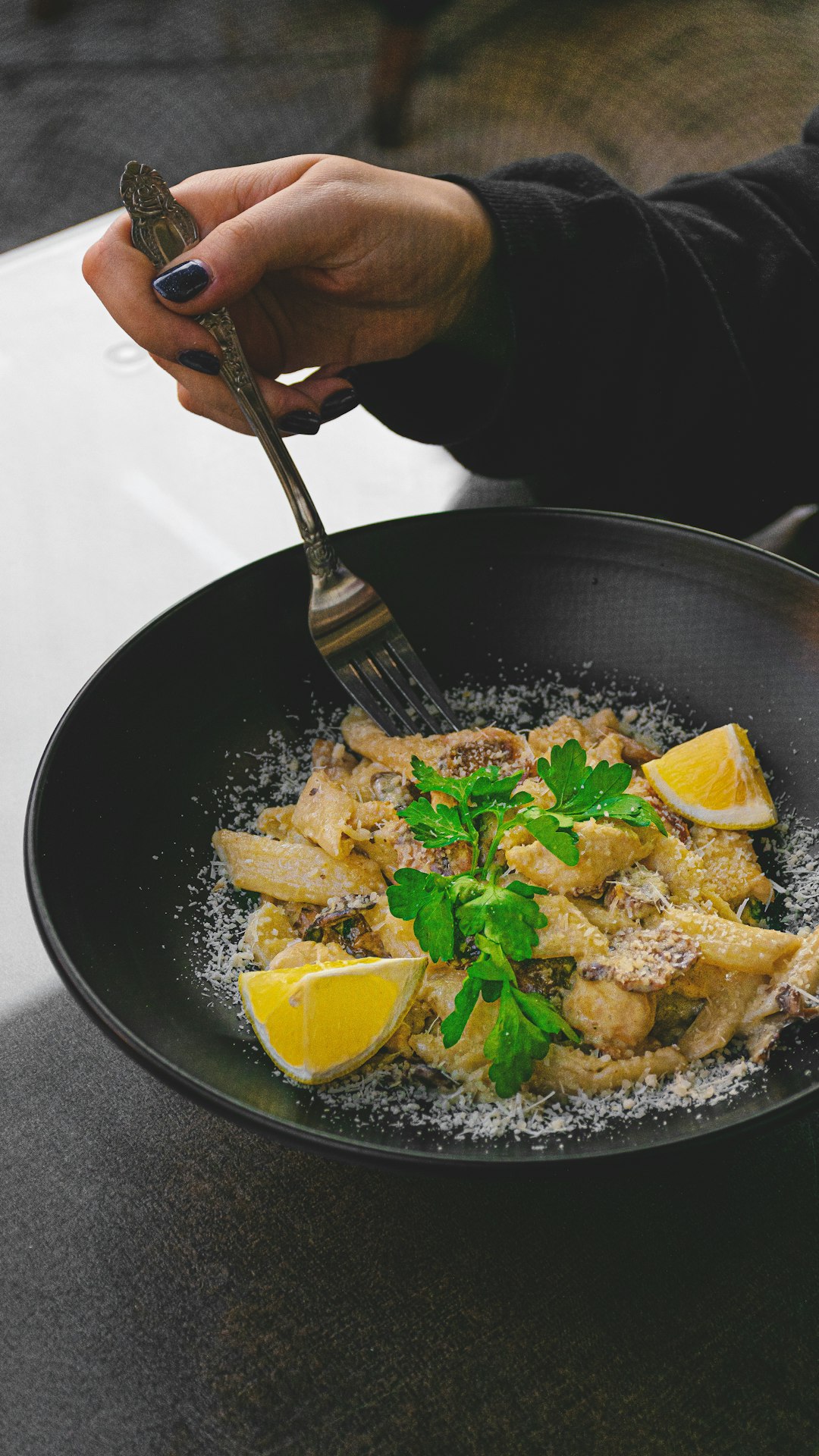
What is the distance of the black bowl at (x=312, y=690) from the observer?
3.00 ft

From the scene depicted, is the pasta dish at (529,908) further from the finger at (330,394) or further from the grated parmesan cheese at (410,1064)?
the finger at (330,394)

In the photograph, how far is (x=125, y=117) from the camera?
4.09 metres

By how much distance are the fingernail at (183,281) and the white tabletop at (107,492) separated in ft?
1.71

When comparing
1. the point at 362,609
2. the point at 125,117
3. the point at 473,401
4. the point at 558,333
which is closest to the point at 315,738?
the point at 362,609

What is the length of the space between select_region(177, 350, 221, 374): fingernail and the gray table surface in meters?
0.68

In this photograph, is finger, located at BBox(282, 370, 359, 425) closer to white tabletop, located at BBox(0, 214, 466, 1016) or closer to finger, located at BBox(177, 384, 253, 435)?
finger, located at BBox(177, 384, 253, 435)

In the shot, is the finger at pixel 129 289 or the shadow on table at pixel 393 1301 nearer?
the shadow on table at pixel 393 1301

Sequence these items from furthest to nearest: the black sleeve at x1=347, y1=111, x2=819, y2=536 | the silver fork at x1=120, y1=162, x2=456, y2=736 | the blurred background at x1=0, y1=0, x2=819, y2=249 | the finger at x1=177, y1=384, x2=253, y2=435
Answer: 1. the blurred background at x1=0, y1=0, x2=819, y2=249
2. the black sleeve at x1=347, y1=111, x2=819, y2=536
3. the finger at x1=177, y1=384, x2=253, y2=435
4. the silver fork at x1=120, y1=162, x2=456, y2=736

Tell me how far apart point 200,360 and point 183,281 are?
0.09m

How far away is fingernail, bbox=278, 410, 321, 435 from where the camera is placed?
133cm

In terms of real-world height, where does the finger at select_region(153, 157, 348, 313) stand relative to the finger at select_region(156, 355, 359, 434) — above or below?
above

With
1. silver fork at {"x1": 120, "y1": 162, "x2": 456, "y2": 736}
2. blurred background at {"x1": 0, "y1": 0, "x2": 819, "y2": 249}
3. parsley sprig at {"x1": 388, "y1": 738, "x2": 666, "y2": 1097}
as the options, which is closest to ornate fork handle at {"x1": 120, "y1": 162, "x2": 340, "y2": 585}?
silver fork at {"x1": 120, "y1": 162, "x2": 456, "y2": 736}

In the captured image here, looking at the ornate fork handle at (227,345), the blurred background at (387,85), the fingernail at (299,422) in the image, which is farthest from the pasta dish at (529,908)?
the blurred background at (387,85)

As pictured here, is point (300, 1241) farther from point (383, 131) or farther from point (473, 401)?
point (383, 131)
